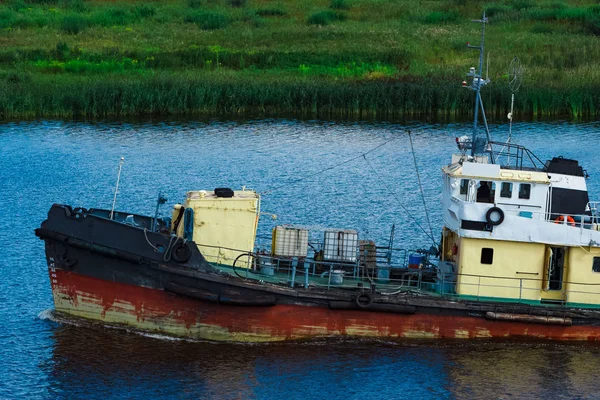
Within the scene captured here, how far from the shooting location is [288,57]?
58031 millimetres

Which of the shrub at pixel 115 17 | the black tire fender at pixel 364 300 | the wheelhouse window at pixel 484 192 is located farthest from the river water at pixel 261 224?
the shrub at pixel 115 17

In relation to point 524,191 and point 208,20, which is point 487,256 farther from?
point 208,20

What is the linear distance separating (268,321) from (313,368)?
1.49 m

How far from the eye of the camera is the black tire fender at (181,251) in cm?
2231

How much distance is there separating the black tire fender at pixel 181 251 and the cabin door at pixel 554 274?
7746 mm

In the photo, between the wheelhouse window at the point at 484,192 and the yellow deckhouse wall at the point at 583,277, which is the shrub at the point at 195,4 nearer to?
the wheelhouse window at the point at 484,192

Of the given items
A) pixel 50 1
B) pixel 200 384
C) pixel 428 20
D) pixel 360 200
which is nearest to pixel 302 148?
pixel 360 200

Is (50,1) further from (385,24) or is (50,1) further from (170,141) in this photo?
(170,141)

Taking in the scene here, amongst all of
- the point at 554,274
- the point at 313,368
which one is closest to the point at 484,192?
→ the point at 554,274

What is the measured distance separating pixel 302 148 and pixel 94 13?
32052 millimetres

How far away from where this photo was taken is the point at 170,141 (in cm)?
4472

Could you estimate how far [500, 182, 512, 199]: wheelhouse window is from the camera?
75.4 ft

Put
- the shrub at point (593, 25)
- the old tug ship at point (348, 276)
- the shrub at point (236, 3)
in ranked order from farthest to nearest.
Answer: the shrub at point (236, 3) → the shrub at point (593, 25) → the old tug ship at point (348, 276)

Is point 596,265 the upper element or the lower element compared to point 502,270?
upper
